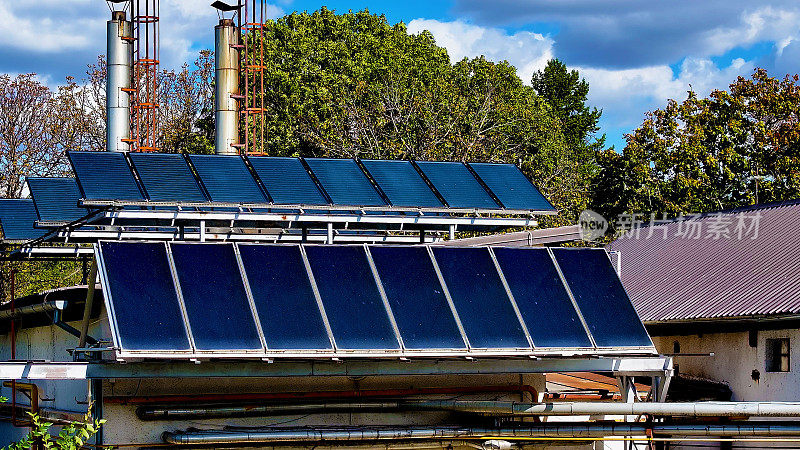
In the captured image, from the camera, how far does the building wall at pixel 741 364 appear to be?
88.0 ft

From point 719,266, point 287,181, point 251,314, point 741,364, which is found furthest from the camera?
point 719,266

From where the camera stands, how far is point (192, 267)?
606 inches

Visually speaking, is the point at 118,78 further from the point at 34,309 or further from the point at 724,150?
the point at 724,150

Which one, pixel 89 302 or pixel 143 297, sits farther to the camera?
pixel 89 302

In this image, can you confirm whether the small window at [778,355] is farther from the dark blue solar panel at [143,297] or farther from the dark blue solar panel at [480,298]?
the dark blue solar panel at [143,297]

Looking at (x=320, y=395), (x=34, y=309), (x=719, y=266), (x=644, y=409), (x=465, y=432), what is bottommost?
(x=465, y=432)

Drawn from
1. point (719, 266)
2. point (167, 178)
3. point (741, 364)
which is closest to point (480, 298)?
point (167, 178)

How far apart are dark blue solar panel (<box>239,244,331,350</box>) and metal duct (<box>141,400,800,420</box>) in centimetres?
149

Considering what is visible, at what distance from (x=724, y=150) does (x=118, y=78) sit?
26.8m

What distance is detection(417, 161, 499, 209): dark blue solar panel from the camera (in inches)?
808

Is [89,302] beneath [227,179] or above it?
beneath

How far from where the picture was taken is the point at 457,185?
21.4 meters

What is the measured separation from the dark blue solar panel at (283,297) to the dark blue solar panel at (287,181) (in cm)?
348

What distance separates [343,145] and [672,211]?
55.4ft
